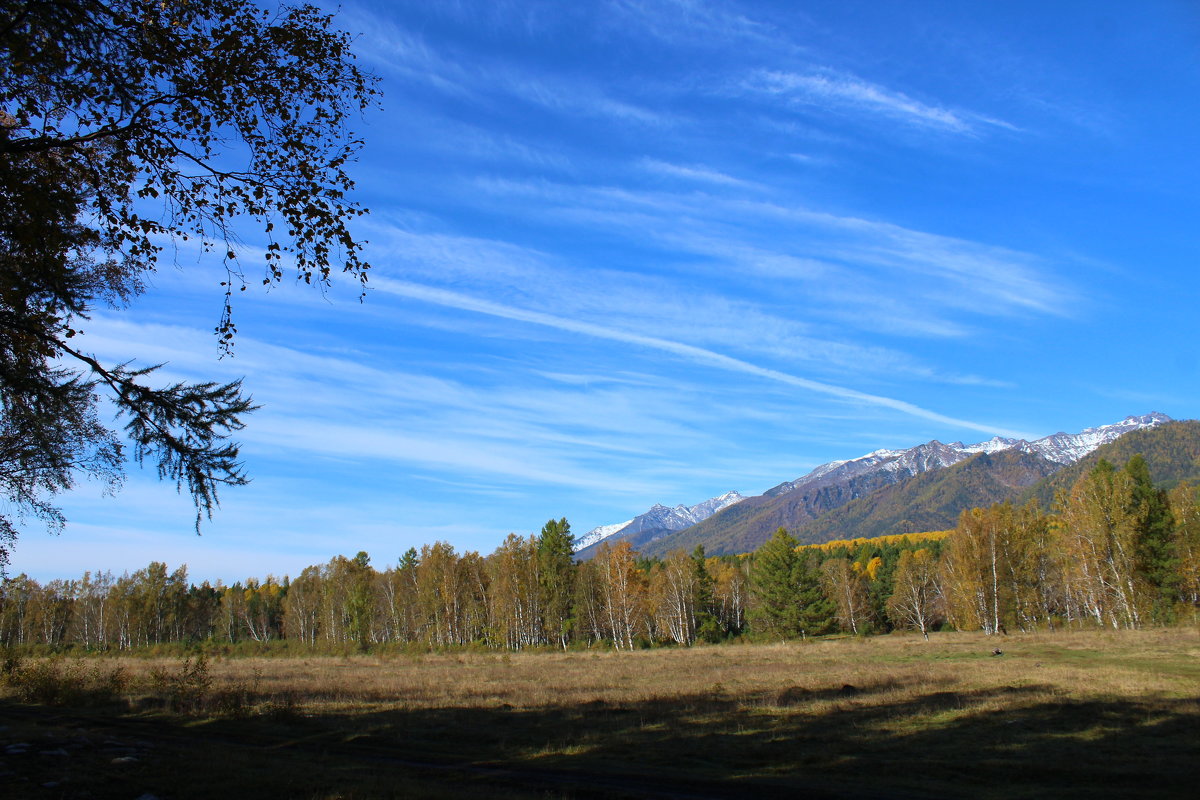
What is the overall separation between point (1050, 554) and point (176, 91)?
8259 centimetres

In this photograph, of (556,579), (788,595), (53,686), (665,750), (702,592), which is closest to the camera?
(665,750)

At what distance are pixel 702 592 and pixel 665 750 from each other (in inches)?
2664

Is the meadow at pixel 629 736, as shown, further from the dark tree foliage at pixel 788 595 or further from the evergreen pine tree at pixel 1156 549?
the dark tree foliage at pixel 788 595

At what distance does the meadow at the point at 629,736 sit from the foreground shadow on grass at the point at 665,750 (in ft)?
0.22

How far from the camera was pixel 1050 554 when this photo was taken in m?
69.2

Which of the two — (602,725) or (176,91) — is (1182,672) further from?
(176,91)

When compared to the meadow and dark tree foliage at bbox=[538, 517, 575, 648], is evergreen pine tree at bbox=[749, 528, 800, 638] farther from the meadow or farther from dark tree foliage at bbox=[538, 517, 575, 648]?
the meadow

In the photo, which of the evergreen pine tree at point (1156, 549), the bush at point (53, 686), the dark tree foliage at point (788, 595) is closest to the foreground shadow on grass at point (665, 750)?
the bush at point (53, 686)

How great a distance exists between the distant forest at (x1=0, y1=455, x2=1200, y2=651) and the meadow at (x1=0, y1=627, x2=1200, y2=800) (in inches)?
1242

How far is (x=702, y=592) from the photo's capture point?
3159 inches

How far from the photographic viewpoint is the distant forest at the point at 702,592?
5756cm

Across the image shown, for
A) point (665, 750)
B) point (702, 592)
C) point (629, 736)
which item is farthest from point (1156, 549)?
point (665, 750)

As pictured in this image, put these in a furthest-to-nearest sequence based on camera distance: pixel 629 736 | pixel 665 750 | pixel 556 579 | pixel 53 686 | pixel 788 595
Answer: pixel 556 579 → pixel 788 595 → pixel 53 686 → pixel 629 736 → pixel 665 750

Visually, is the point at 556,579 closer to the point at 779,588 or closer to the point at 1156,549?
the point at 779,588
